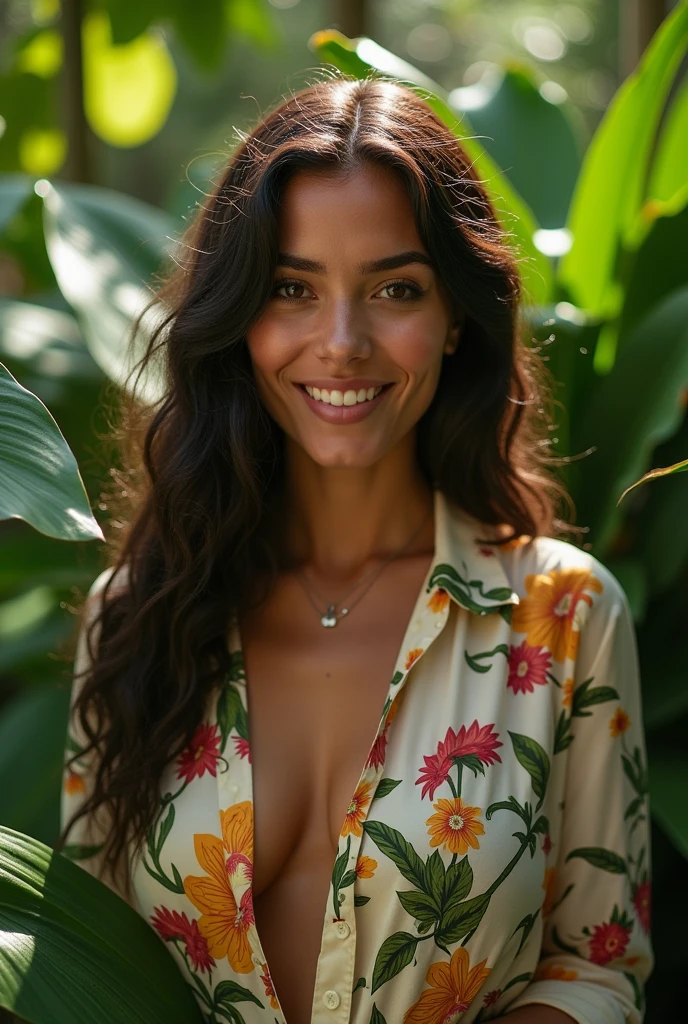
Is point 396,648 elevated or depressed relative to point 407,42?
depressed

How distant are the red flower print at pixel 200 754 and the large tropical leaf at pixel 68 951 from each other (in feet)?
0.51

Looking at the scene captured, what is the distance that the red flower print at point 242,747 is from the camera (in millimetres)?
1229

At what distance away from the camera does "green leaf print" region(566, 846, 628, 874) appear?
4.07ft

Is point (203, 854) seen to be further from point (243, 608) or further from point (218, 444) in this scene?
point (218, 444)

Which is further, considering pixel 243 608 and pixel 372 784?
pixel 243 608

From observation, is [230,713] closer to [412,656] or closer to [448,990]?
[412,656]

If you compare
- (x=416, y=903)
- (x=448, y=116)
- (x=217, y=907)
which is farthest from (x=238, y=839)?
(x=448, y=116)

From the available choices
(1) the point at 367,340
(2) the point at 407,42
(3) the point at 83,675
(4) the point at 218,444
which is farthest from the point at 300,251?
(2) the point at 407,42

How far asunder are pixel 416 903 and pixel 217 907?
0.21m

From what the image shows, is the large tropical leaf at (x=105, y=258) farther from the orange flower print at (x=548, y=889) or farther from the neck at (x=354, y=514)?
the orange flower print at (x=548, y=889)

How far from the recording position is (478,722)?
3.94 ft

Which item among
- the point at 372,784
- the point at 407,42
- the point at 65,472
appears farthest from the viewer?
the point at 407,42

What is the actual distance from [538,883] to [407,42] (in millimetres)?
7964

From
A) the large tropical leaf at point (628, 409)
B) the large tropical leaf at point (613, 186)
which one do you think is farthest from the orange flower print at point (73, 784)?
the large tropical leaf at point (613, 186)
